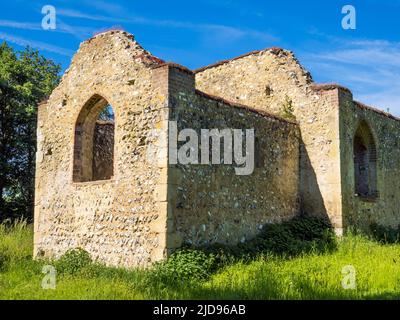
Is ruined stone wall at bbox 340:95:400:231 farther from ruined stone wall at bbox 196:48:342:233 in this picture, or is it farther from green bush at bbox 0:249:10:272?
green bush at bbox 0:249:10:272

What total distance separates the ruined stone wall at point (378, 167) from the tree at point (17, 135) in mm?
13261

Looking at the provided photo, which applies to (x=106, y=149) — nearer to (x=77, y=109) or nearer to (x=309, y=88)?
(x=77, y=109)

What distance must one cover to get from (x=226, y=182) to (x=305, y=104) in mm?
4346

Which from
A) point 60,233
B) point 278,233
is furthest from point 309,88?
point 60,233

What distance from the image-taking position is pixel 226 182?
36.8 ft

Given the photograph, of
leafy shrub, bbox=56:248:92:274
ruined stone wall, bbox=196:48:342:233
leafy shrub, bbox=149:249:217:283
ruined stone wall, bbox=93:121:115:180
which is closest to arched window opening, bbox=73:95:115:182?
ruined stone wall, bbox=93:121:115:180

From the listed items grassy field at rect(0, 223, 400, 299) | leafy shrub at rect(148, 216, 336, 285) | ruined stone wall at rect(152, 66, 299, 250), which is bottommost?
grassy field at rect(0, 223, 400, 299)

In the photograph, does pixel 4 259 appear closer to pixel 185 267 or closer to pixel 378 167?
pixel 185 267

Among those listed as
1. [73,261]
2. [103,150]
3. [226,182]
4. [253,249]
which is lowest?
[73,261]

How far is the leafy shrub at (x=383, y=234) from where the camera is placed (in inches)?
568

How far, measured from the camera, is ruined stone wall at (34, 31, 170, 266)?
10219mm

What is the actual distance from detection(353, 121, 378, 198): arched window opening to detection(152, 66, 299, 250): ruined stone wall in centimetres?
327

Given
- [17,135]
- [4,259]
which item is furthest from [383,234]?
[17,135]
